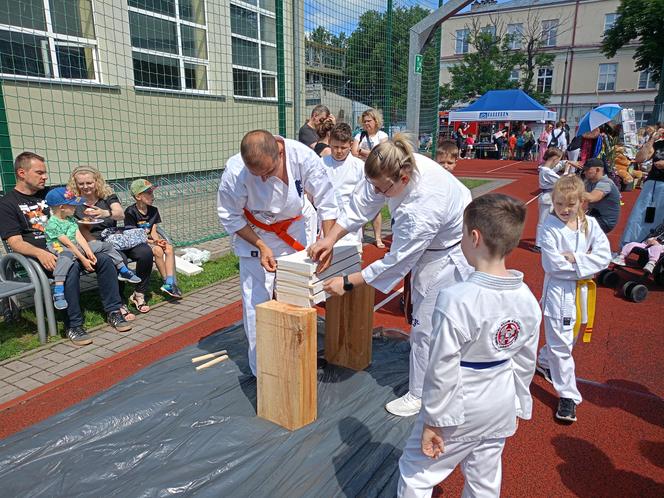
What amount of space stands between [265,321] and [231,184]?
0.98 meters

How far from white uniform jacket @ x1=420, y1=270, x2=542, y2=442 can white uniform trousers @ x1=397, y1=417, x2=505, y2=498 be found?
0.23ft

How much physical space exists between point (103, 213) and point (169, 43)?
6182 mm

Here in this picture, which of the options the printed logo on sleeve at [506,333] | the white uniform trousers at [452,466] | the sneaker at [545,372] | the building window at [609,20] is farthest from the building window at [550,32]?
the white uniform trousers at [452,466]

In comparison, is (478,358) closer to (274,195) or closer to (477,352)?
(477,352)

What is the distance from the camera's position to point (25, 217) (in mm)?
4492

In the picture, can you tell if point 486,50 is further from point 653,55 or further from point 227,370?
point 227,370

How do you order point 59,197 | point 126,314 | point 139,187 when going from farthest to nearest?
point 139,187
point 126,314
point 59,197

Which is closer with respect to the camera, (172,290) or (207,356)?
(207,356)

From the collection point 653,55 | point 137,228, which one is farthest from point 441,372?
point 653,55

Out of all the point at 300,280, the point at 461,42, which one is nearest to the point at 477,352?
the point at 300,280

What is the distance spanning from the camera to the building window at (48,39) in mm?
7254

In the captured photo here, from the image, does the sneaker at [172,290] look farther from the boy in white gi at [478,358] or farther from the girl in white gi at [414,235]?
the boy in white gi at [478,358]

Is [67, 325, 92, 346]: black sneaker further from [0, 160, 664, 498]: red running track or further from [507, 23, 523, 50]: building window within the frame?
[507, 23, 523, 50]: building window

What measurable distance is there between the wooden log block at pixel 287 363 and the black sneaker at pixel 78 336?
7.09 ft
